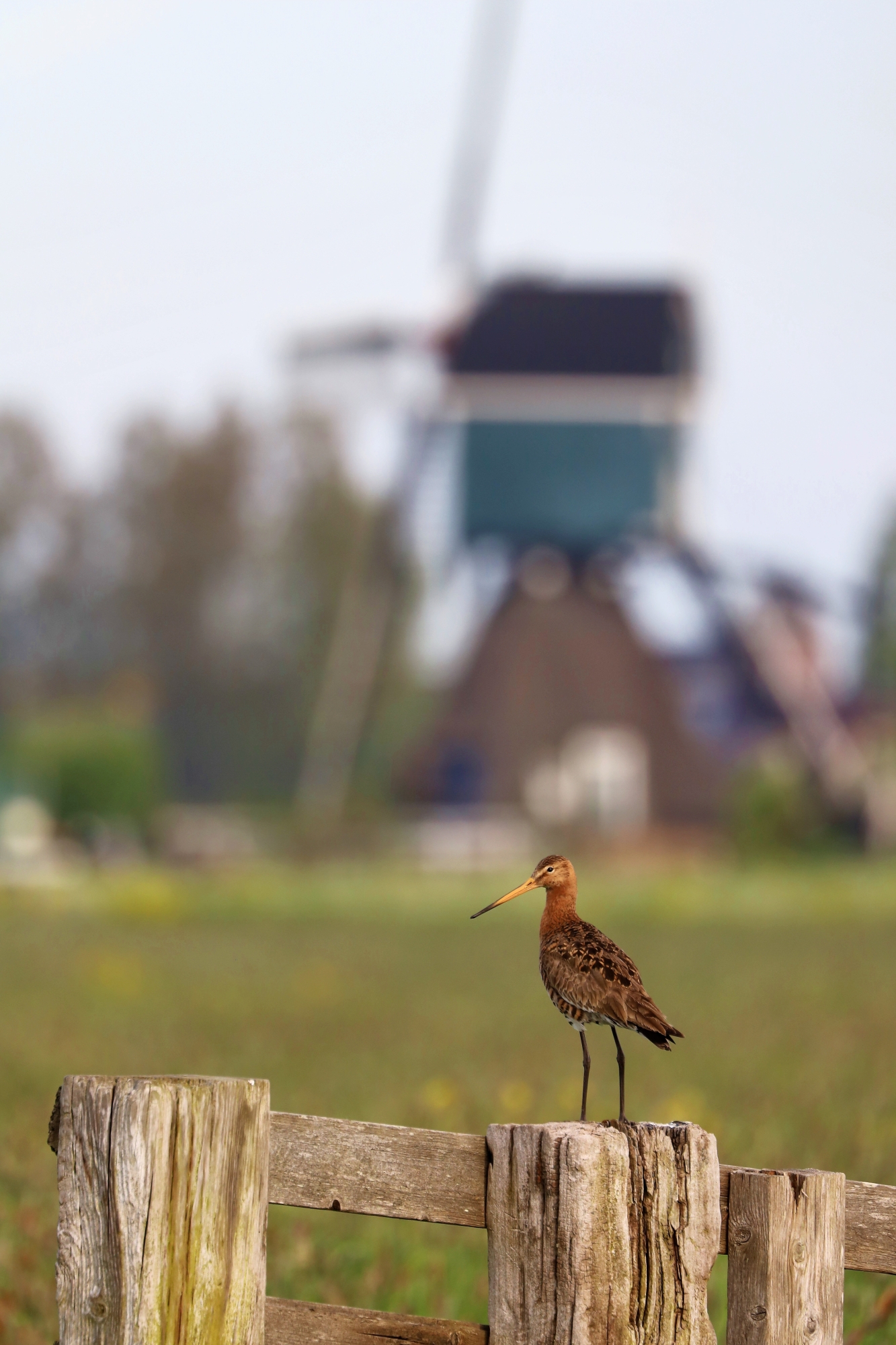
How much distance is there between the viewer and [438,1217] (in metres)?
3.18

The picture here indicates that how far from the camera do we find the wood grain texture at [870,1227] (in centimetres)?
325

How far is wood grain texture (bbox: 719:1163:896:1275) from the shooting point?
325 centimetres

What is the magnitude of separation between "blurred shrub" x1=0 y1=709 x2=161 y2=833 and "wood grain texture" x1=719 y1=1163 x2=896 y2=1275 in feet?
139

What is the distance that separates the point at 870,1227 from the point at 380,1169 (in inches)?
36.9

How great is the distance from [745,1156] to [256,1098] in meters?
4.33

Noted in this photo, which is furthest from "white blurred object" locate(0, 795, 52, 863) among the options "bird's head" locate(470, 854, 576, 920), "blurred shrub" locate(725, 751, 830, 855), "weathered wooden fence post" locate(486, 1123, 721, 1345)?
"bird's head" locate(470, 854, 576, 920)

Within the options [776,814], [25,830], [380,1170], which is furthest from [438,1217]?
[25,830]

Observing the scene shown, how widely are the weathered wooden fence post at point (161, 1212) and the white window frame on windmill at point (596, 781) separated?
39.8 m

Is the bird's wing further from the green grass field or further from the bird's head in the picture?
Result: the green grass field

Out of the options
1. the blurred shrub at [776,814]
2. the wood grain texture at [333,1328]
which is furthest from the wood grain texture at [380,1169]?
the blurred shrub at [776,814]

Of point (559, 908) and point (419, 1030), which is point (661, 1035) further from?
point (419, 1030)

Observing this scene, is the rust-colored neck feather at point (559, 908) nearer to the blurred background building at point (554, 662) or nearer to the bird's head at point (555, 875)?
the bird's head at point (555, 875)

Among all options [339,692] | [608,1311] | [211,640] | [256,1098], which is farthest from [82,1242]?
[211,640]

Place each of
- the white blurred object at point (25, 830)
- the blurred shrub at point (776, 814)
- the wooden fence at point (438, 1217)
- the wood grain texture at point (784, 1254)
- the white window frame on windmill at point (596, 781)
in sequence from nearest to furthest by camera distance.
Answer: the wooden fence at point (438, 1217) < the wood grain texture at point (784, 1254) < the blurred shrub at point (776, 814) < the white blurred object at point (25, 830) < the white window frame on windmill at point (596, 781)
